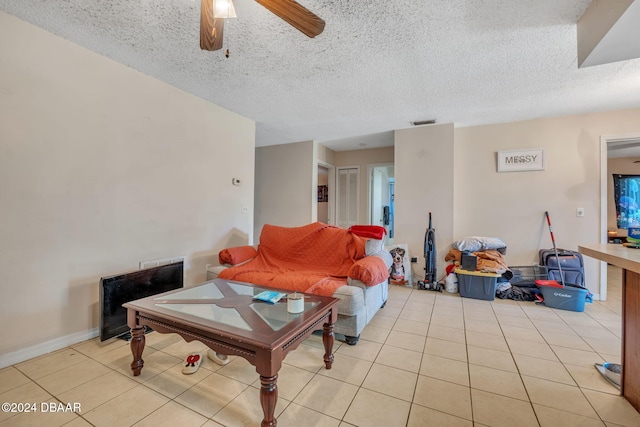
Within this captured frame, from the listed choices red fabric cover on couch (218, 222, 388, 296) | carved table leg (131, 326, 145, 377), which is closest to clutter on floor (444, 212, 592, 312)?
red fabric cover on couch (218, 222, 388, 296)

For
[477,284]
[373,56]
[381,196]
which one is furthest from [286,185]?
[477,284]

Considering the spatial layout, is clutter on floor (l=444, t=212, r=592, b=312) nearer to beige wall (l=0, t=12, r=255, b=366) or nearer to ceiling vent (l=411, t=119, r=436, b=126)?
ceiling vent (l=411, t=119, r=436, b=126)

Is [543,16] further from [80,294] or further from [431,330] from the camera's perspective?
[80,294]

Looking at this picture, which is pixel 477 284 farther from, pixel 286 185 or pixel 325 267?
pixel 286 185

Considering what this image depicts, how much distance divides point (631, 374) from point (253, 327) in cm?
217

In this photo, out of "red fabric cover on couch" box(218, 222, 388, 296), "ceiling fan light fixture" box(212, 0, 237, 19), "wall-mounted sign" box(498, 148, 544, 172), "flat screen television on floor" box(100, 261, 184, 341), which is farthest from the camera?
"wall-mounted sign" box(498, 148, 544, 172)

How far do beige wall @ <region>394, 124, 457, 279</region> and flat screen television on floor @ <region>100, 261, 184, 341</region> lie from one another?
331 cm

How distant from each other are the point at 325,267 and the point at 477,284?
6.78 ft

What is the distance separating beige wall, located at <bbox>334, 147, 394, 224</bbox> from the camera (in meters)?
5.41

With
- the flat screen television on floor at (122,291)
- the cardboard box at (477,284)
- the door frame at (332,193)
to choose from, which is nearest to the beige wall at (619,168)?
the cardboard box at (477,284)

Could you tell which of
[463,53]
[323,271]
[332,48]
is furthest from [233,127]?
[463,53]

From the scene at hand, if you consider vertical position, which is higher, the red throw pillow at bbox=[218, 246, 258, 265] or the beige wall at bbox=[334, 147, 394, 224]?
the beige wall at bbox=[334, 147, 394, 224]

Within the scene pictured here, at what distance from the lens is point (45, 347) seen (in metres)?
2.01

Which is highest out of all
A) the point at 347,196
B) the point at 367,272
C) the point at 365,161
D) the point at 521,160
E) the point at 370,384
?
the point at 365,161
